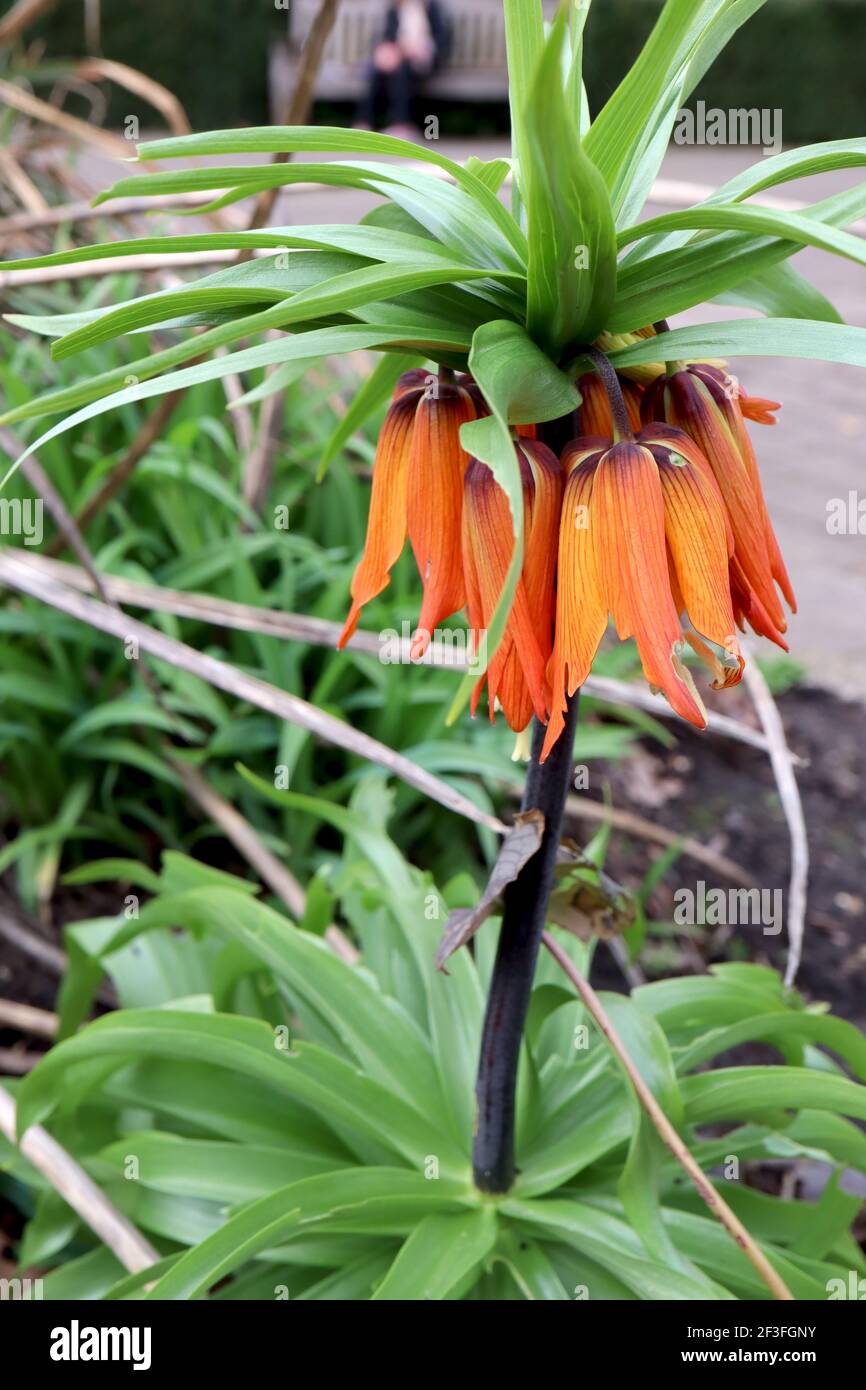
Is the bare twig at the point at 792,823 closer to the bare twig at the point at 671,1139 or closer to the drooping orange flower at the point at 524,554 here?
the bare twig at the point at 671,1139

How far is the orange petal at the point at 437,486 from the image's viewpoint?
0.75 metres

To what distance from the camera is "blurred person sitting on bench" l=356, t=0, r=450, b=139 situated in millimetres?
8133

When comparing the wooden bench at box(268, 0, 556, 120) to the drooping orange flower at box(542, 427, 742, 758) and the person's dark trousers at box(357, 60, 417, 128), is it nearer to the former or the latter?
the person's dark trousers at box(357, 60, 417, 128)

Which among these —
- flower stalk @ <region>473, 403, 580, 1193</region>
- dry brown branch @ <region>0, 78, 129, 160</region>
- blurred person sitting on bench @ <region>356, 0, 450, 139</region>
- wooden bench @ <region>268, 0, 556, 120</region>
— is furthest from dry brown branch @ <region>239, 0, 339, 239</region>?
wooden bench @ <region>268, 0, 556, 120</region>

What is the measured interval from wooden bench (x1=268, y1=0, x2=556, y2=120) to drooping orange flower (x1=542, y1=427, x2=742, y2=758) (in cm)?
881

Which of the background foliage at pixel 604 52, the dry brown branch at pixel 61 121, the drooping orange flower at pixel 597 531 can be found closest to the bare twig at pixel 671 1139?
the drooping orange flower at pixel 597 531

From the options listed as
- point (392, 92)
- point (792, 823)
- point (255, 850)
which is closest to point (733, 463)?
point (792, 823)

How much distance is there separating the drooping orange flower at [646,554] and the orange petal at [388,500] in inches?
5.1

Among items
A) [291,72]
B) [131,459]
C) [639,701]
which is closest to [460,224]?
[639,701]

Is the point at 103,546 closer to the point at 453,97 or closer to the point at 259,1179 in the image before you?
the point at 259,1179

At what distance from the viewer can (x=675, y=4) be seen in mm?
651

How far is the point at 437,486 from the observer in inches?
29.7
